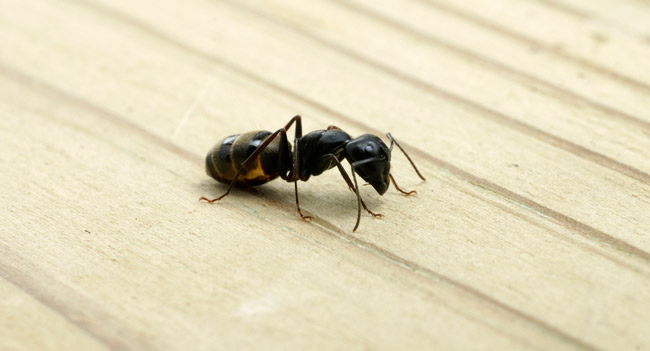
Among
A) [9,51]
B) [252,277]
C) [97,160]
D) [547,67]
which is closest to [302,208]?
[252,277]

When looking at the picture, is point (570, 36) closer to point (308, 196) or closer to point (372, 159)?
point (372, 159)

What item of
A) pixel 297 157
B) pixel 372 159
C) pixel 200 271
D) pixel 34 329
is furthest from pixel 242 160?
pixel 34 329

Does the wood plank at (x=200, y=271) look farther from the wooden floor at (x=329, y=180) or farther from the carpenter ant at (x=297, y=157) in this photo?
the carpenter ant at (x=297, y=157)

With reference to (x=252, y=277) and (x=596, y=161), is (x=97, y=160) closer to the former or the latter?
(x=252, y=277)

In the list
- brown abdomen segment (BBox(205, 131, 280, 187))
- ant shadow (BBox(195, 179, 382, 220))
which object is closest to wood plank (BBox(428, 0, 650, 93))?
ant shadow (BBox(195, 179, 382, 220))

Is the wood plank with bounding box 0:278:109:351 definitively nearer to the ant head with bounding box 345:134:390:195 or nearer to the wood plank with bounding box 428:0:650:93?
the ant head with bounding box 345:134:390:195

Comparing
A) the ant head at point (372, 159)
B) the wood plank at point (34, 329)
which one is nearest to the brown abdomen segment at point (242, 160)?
the ant head at point (372, 159)

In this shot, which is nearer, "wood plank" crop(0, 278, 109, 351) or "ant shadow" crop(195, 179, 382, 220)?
"wood plank" crop(0, 278, 109, 351)

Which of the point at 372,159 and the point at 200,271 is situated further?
the point at 372,159
